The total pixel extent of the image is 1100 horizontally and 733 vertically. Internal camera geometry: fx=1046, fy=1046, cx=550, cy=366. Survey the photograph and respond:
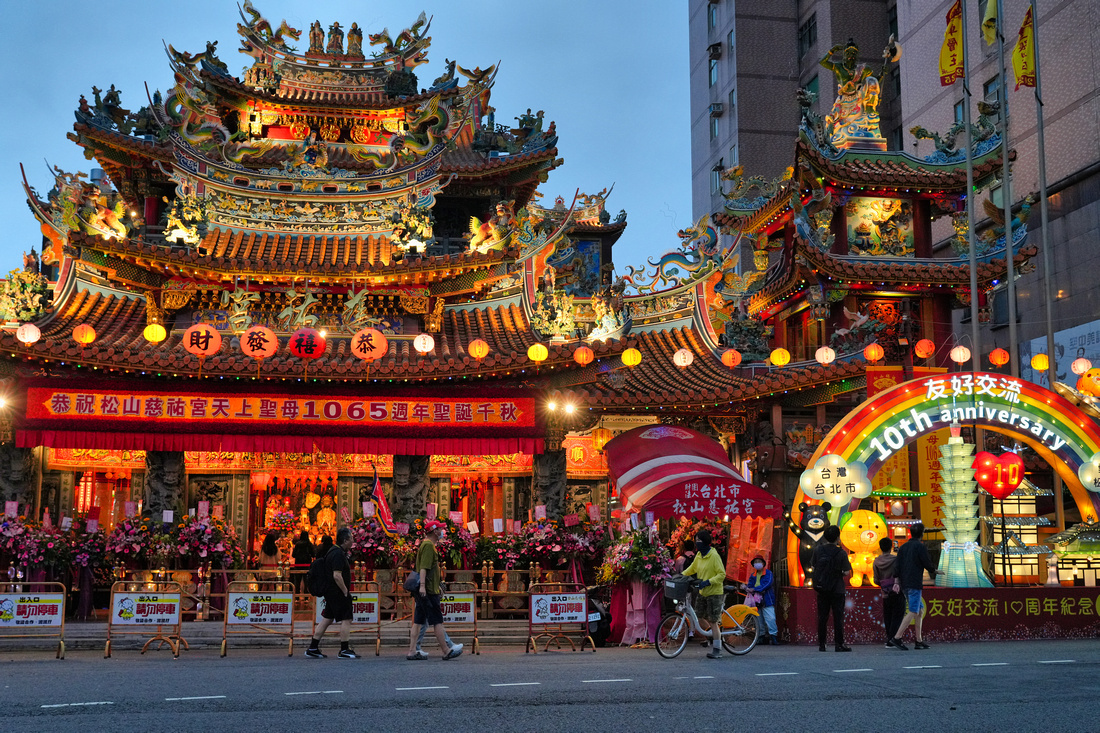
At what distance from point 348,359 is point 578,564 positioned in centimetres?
583

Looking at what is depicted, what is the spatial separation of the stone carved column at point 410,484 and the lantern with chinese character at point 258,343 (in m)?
3.26

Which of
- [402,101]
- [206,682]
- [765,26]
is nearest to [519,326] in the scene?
[402,101]

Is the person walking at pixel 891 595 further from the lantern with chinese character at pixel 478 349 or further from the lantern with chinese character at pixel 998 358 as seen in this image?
the lantern with chinese character at pixel 478 349

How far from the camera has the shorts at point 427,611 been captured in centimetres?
1367

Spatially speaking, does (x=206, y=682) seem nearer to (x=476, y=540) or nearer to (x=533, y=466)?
(x=476, y=540)

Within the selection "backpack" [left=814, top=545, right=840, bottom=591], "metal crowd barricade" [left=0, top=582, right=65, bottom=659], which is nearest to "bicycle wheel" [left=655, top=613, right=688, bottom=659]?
"backpack" [left=814, top=545, right=840, bottom=591]

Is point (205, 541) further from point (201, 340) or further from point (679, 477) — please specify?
point (679, 477)

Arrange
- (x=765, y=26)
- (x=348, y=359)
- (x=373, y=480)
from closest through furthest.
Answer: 1. (x=348, y=359)
2. (x=373, y=480)
3. (x=765, y=26)

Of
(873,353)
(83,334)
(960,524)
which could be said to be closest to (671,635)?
(960,524)

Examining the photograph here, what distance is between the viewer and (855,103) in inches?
1093

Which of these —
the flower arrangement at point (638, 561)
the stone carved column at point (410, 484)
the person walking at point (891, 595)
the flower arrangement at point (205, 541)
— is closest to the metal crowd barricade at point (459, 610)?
the flower arrangement at point (638, 561)

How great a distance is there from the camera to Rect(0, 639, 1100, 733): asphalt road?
27.1 ft

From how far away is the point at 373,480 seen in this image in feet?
71.8

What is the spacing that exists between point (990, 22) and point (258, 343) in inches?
831
